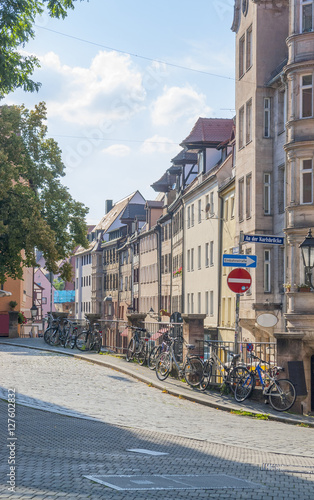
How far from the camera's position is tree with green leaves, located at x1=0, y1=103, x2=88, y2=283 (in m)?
36.8

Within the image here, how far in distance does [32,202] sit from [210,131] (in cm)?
1897

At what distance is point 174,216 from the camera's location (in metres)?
66.4

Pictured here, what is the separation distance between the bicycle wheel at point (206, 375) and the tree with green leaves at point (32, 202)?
63.7ft

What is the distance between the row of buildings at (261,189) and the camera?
29359 millimetres

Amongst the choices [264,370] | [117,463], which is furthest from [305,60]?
[117,463]

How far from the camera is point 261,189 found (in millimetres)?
34188

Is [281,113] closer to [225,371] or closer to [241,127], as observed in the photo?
[241,127]

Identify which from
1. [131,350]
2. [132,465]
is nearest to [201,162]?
[131,350]

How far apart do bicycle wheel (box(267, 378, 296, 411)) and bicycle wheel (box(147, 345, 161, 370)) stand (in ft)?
19.4

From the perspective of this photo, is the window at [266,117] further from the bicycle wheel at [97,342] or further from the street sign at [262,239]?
the street sign at [262,239]

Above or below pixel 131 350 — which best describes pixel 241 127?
above

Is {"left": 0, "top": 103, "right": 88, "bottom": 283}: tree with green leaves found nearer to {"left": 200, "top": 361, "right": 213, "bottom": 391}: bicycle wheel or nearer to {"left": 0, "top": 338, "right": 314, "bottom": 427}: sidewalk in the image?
{"left": 0, "top": 338, "right": 314, "bottom": 427}: sidewalk

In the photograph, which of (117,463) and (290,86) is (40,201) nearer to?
(290,86)

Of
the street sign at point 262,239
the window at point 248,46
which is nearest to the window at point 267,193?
the window at point 248,46
